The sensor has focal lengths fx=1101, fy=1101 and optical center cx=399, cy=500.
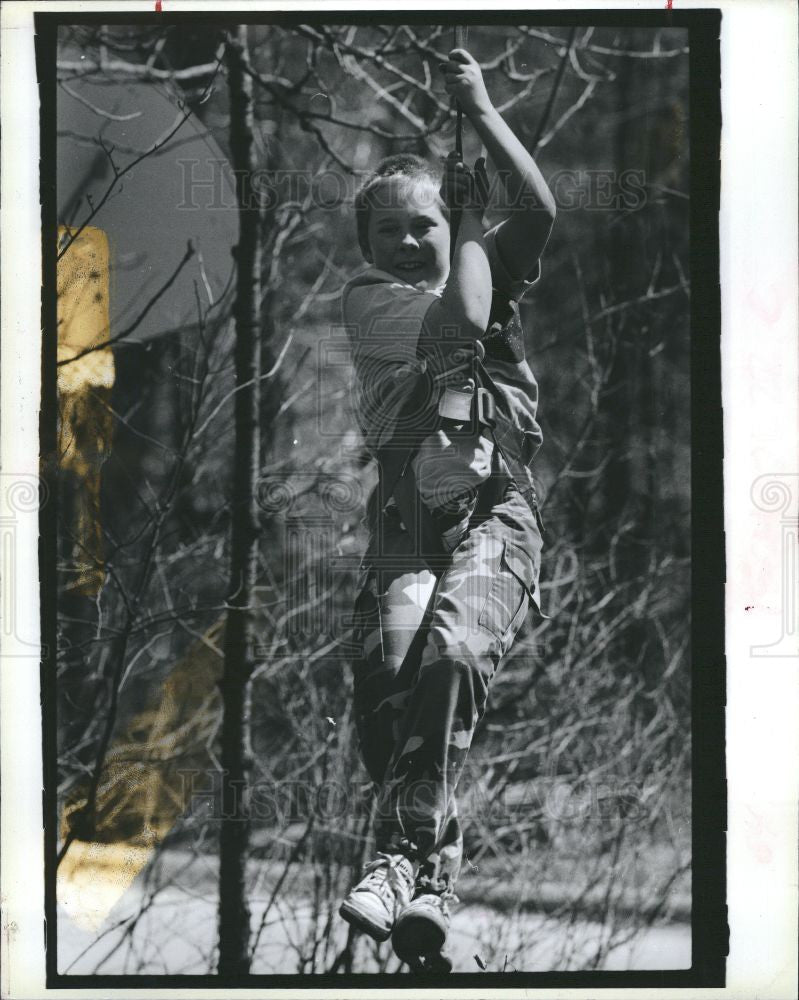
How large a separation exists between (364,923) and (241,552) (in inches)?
44.8

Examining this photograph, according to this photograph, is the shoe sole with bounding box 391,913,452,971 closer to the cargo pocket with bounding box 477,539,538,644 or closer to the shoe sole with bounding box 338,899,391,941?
the shoe sole with bounding box 338,899,391,941

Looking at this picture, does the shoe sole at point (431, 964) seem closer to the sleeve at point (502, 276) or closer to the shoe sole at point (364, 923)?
the shoe sole at point (364, 923)

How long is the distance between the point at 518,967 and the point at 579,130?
99.0 inches

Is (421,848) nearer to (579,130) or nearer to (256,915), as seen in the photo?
(256,915)

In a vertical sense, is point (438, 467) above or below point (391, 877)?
above

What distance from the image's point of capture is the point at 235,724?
329 centimetres

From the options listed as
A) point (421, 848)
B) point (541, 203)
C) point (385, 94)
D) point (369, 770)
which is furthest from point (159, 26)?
point (421, 848)

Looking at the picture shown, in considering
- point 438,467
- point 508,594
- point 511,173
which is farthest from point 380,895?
point 511,173

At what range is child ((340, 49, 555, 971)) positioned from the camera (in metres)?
3.22

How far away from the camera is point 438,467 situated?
129 inches

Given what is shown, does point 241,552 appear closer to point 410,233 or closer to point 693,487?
point 410,233

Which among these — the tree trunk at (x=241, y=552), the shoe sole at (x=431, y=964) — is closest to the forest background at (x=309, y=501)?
the tree trunk at (x=241, y=552)

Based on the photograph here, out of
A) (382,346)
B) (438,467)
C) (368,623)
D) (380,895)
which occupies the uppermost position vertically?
(382,346)

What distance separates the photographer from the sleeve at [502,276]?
3.28 meters
